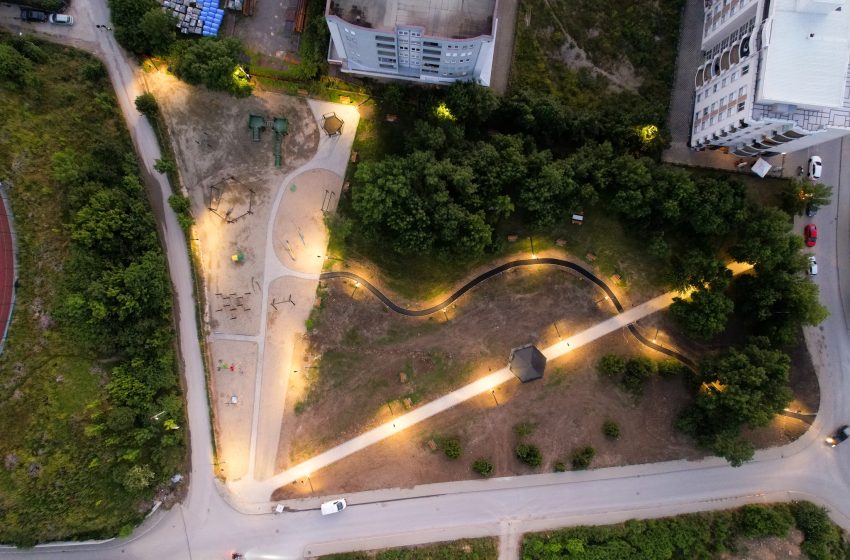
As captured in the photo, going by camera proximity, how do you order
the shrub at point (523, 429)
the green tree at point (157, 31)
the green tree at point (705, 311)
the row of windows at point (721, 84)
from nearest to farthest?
1. the row of windows at point (721, 84)
2. the green tree at point (157, 31)
3. the green tree at point (705, 311)
4. the shrub at point (523, 429)

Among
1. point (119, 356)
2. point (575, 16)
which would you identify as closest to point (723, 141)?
point (575, 16)

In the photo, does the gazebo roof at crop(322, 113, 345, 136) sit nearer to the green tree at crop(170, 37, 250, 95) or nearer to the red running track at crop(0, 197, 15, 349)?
the green tree at crop(170, 37, 250, 95)

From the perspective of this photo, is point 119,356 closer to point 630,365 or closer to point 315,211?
point 315,211

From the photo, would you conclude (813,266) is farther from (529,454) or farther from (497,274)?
(529,454)

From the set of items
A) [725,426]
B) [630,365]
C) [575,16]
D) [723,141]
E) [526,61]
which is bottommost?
[725,426]

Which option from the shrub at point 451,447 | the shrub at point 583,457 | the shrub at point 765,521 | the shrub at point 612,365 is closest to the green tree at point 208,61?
the shrub at point 451,447

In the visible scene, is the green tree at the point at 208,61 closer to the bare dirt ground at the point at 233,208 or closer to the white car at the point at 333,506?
the bare dirt ground at the point at 233,208
